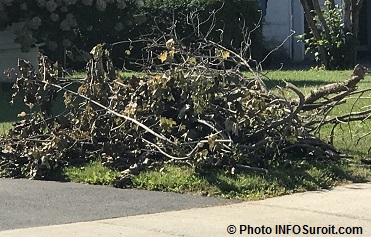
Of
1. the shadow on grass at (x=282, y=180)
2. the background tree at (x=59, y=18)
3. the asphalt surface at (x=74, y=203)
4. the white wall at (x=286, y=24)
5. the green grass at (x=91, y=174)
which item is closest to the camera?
the asphalt surface at (x=74, y=203)

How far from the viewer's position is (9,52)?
19.2 m

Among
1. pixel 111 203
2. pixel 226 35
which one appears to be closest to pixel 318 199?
pixel 111 203

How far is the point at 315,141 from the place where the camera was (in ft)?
33.8

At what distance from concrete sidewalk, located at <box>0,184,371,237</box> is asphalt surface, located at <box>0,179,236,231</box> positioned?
229 mm

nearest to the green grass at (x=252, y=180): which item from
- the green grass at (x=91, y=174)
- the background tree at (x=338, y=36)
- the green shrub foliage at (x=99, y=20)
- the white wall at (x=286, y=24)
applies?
the green grass at (x=91, y=174)

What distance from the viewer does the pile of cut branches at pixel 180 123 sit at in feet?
32.3

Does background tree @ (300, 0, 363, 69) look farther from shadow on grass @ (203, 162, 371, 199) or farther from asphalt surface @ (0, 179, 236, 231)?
asphalt surface @ (0, 179, 236, 231)

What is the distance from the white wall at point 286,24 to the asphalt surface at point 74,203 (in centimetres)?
1758

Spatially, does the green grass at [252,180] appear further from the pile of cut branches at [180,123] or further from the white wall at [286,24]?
the white wall at [286,24]

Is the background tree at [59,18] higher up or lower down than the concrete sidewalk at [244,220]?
A: higher up

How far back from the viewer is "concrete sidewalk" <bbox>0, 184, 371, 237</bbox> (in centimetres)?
746

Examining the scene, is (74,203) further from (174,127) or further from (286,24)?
(286,24)

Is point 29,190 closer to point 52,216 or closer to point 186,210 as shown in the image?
point 52,216

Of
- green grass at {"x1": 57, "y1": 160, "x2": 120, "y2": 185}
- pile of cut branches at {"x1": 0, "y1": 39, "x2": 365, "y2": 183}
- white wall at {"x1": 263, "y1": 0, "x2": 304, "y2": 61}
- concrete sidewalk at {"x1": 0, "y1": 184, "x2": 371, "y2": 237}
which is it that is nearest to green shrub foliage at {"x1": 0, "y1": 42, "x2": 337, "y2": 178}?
pile of cut branches at {"x1": 0, "y1": 39, "x2": 365, "y2": 183}
